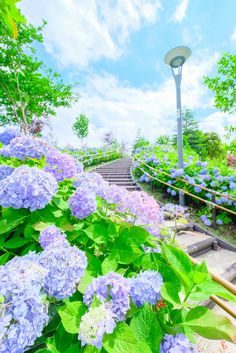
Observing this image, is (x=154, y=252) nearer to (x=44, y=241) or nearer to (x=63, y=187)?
(x=44, y=241)

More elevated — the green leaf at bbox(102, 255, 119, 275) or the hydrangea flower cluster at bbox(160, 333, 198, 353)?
Result: the green leaf at bbox(102, 255, 119, 275)

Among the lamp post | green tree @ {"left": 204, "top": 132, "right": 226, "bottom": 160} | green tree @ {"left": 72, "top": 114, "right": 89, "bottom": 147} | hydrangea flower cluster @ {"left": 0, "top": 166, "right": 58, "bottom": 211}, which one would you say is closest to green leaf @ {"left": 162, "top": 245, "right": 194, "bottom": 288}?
hydrangea flower cluster @ {"left": 0, "top": 166, "right": 58, "bottom": 211}

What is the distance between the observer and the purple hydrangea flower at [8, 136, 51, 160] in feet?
4.42

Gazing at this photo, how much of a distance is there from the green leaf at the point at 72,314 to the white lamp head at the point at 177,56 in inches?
192

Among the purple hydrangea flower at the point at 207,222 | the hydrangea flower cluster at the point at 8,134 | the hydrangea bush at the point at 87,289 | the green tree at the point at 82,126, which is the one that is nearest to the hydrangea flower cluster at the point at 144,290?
the hydrangea bush at the point at 87,289

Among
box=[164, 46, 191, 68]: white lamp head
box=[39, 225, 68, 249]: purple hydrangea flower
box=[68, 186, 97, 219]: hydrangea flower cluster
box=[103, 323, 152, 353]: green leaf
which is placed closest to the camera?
box=[103, 323, 152, 353]: green leaf

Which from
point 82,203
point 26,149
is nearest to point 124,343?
point 82,203

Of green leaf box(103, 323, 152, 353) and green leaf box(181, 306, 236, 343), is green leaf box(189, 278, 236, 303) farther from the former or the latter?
green leaf box(103, 323, 152, 353)

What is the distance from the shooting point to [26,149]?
53.3 inches

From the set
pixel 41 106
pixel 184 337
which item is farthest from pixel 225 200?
pixel 41 106

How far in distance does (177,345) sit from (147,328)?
0.35 ft

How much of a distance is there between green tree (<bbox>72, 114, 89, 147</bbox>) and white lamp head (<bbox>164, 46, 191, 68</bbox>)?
2887cm

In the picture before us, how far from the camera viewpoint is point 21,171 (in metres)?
1.02

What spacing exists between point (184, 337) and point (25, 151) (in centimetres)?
126
